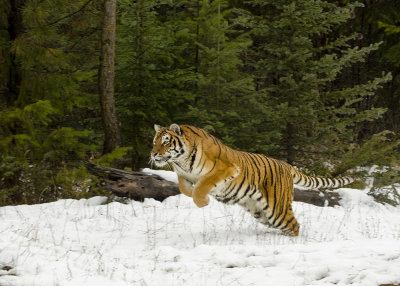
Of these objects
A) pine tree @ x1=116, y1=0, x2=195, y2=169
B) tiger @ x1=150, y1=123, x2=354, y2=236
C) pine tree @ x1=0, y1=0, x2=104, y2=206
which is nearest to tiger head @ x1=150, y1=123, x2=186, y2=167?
tiger @ x1=150, y1=123, x2=354, y2=236

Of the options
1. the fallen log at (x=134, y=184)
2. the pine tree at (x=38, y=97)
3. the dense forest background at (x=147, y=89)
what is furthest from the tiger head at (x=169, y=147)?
the pine tree at (x=38, y=97)

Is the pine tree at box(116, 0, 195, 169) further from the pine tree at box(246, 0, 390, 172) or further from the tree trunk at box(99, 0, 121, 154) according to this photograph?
the pine tree at box(246, 0, 390, 172)

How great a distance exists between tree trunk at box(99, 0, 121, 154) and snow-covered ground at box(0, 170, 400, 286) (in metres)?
2.10

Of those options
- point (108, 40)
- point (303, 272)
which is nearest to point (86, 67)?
point (108, 40)

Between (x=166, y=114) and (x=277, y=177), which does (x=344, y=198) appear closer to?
(x=277, y=177)

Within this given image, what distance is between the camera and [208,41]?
1173 cm

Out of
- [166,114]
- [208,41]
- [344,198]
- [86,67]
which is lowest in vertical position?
[344,198]

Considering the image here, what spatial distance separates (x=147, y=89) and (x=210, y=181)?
5.19 metres

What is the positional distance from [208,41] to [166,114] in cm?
235

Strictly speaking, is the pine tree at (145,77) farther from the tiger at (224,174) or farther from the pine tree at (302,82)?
the tiger at (224,174)

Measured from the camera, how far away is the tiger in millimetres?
6191

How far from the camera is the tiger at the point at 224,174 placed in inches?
244

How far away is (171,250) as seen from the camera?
5.33 metres

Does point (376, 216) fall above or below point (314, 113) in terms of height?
below
